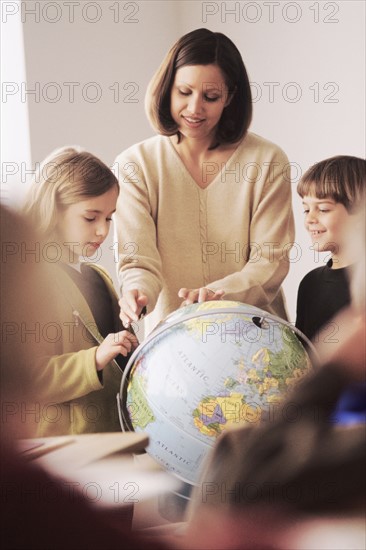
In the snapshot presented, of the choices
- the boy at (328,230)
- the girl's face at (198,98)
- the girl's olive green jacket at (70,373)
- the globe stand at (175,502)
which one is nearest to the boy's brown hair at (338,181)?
the boy at (328,230)

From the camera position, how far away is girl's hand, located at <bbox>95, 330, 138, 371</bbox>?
141 cm

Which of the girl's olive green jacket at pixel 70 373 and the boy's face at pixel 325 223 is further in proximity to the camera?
the boy's face at pixel 325 223

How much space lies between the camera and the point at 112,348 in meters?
1.41

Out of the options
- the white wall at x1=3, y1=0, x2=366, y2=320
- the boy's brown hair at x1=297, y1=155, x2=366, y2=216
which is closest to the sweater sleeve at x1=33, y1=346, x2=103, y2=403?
the white wall at x1=3, y1=0, x2=366, y2=320

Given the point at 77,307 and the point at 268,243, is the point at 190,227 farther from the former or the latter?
the point at 77,307

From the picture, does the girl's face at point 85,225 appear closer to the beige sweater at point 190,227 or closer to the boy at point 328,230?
the beige sweater at point 190,227

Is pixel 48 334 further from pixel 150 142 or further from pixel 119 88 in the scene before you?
pixel 119 88

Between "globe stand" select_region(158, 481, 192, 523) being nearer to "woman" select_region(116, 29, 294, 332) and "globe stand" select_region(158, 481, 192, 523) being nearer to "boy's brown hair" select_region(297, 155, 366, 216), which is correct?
"woman" select_region(116, 29, 294, 332)

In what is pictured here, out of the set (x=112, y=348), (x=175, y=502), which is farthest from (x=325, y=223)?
(x=175, y=502)

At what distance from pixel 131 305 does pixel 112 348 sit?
85 mm

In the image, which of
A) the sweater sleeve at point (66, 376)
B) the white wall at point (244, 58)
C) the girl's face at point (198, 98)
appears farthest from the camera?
the white wall at point (244, 58)

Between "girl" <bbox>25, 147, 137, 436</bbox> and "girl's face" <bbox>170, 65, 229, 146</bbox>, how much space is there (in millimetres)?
171

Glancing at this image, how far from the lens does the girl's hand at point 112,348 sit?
1.41m

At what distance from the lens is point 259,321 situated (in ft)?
4.09
